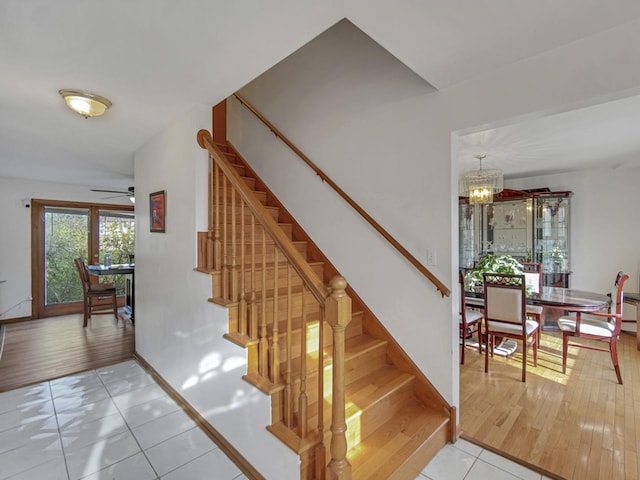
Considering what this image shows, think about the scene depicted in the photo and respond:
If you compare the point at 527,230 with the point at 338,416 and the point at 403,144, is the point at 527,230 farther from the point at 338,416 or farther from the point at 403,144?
the point at 338,416

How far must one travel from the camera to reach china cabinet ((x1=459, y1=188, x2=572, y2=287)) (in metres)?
4.78

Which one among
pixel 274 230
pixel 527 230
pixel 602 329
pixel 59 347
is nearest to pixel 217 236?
pixel 274 230

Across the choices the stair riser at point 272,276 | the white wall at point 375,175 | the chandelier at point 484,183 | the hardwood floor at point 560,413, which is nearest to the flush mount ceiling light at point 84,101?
the stair riser at point 272,276

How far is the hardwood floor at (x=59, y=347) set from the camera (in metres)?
3.09

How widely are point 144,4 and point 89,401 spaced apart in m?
2.89

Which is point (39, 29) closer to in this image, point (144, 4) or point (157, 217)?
point (144, 4)

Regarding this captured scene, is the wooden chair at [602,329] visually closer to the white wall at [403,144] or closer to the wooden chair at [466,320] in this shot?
the wooden chair at [466,320]

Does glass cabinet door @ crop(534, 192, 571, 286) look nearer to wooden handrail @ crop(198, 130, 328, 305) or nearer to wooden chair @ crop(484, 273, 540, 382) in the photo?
wooden chair @ crop(484, 273, 540, 382)

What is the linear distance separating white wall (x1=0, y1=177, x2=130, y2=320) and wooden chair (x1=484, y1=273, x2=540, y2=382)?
22.8 ft

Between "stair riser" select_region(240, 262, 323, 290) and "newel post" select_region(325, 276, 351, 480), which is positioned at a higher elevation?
"stair riser" select_region(240, 262, 323, 290)

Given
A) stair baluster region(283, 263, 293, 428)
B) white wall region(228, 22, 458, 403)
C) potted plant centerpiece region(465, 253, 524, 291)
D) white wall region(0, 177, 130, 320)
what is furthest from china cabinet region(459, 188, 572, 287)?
white wall region(0, 177, 130, 320)

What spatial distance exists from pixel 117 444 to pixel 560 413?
3210 millimetres

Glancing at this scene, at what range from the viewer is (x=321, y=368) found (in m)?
1.46

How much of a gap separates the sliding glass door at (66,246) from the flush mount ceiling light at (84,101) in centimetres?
391
